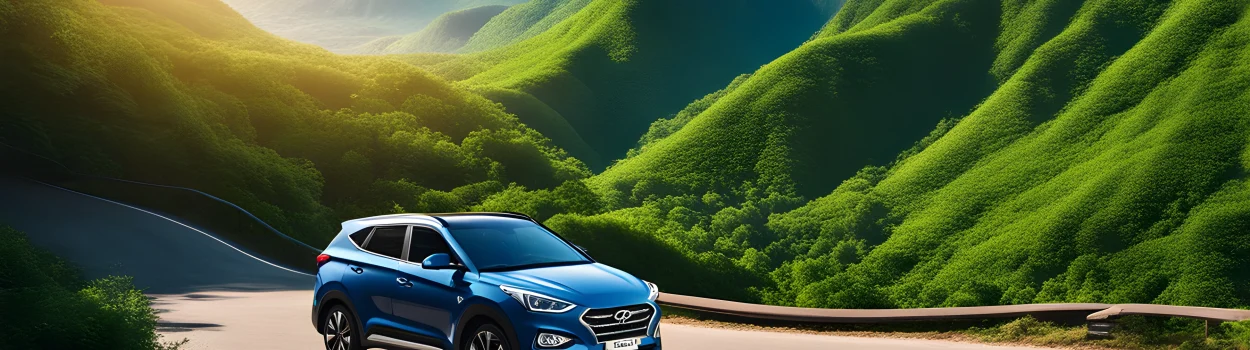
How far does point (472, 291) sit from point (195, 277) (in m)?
13.2

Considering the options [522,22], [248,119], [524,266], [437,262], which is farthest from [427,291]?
[522,22]

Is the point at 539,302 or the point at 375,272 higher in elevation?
the point at 375,272

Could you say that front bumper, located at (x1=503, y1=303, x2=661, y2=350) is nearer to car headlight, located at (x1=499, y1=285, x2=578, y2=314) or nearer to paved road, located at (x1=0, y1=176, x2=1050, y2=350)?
car headlight, located at (x1=499, y1=285, x2=578, y2=314)

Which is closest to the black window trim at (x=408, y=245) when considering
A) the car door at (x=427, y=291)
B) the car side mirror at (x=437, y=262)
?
the car door at (x=427, y=291)

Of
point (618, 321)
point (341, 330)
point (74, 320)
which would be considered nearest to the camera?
point (618, 321)

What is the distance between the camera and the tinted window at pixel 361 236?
407 inches

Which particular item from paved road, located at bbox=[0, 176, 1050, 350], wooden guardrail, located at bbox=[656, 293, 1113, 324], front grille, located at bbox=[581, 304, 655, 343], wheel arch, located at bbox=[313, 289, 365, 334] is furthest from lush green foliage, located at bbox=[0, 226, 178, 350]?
wooden guardrail, located at bbox=[656, 293, 1113, 324]

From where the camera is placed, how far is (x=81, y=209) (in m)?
25.6

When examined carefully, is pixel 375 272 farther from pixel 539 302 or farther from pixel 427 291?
pixel 539 302

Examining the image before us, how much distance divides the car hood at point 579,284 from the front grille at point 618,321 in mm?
59

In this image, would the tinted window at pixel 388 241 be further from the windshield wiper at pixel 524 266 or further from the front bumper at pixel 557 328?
the front bumper at pixel 557 328

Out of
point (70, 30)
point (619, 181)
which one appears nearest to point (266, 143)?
point (70, 30)

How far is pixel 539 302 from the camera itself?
8445 mm

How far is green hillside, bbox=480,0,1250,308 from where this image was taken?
58500 millimetres
